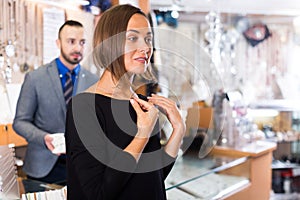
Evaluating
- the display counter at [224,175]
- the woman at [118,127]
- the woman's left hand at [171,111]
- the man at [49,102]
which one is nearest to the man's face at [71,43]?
the man at [49,102]

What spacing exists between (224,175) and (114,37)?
1.55m

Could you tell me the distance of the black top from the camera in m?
1.05

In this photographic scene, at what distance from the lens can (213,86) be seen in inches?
139

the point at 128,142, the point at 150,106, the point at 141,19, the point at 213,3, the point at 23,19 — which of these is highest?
the point at 213,3

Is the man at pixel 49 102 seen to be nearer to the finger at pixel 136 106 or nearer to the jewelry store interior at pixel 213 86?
the jewelry store interior at pixel 213 86

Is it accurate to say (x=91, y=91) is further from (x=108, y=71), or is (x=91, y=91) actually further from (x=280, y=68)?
(x=280, y=68)

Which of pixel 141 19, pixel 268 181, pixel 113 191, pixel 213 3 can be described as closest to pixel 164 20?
pixel 213 3

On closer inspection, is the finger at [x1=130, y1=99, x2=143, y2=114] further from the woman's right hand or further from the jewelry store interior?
the jewelry store interior

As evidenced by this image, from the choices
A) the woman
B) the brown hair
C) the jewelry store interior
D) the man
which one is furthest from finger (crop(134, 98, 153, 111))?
the man

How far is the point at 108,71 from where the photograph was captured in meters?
1.20

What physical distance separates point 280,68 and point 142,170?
4.38 metres

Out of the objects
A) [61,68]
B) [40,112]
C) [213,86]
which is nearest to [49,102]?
[40,112]

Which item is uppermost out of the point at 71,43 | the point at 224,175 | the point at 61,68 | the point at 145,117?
the point at 71,43

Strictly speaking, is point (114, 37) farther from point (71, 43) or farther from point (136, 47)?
point (71, 43)
